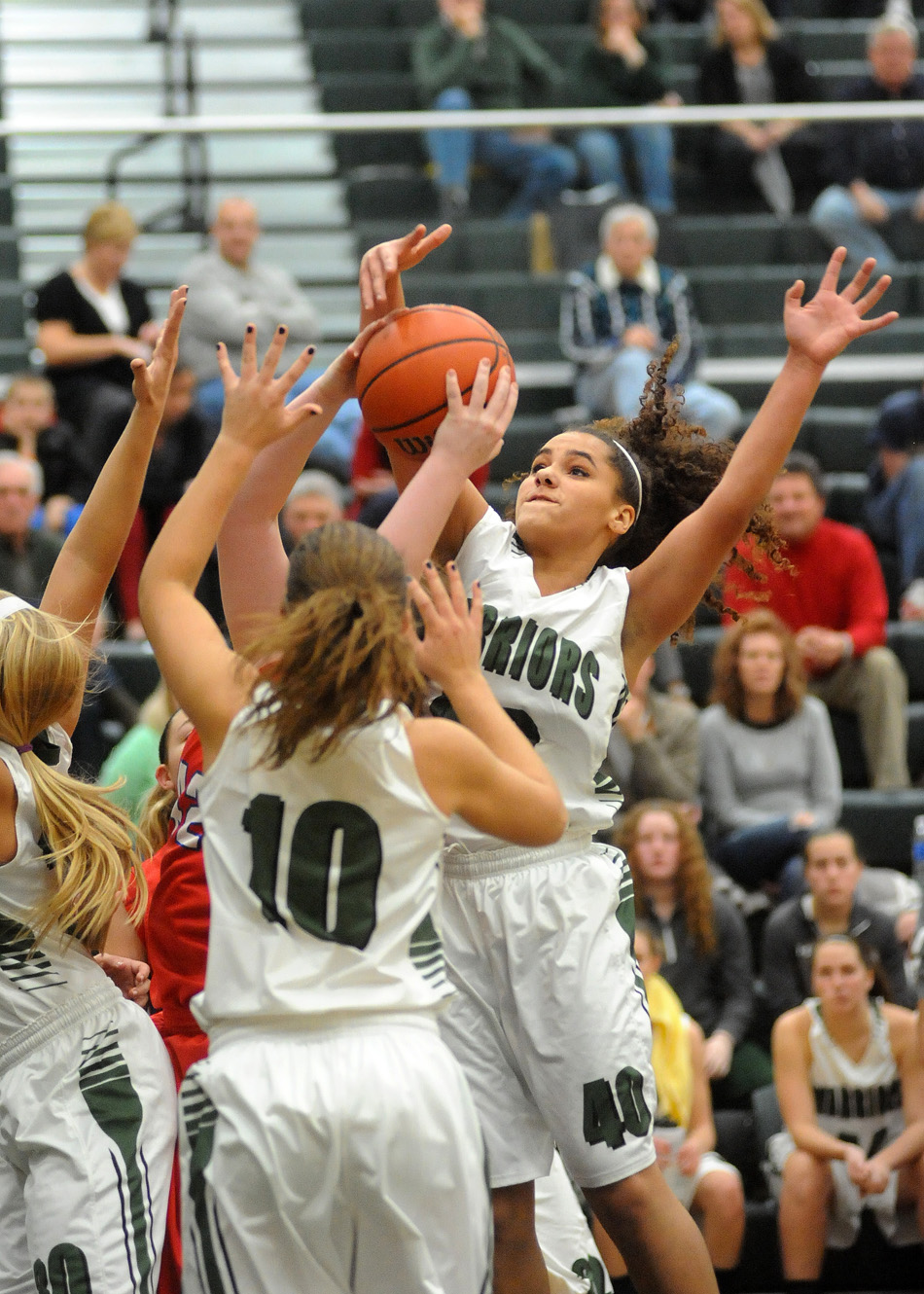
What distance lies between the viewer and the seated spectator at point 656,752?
271 inches

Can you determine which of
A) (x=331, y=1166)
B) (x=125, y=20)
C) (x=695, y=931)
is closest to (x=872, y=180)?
(x=695, y=931)

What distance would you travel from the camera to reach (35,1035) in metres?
3.15

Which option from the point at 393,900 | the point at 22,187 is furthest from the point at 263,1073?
the point at 22,187

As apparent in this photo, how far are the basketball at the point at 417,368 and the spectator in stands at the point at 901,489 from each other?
16.9 feet

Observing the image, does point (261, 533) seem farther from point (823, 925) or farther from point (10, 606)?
point (823, 925)

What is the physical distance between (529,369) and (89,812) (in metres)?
6.60

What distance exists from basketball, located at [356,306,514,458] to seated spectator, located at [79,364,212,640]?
14.2ft

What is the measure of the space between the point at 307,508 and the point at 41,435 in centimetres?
166

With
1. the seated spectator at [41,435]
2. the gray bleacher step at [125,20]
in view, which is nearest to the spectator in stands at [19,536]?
the seated spectator at [41,435]

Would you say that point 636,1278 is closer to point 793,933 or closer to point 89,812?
point 89,812

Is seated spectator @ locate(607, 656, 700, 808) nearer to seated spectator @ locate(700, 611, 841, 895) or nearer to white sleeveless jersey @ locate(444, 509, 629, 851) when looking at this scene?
seated spectator @ locate(700, 611, 841, 895)

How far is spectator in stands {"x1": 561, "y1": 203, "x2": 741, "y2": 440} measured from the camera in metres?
8.77

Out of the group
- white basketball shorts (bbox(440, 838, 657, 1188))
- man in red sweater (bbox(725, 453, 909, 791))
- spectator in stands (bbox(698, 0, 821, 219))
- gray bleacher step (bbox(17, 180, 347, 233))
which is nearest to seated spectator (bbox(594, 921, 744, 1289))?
man in red sweater (bbox(725, 453, 909, 791))

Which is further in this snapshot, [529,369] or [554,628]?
[529,369]
